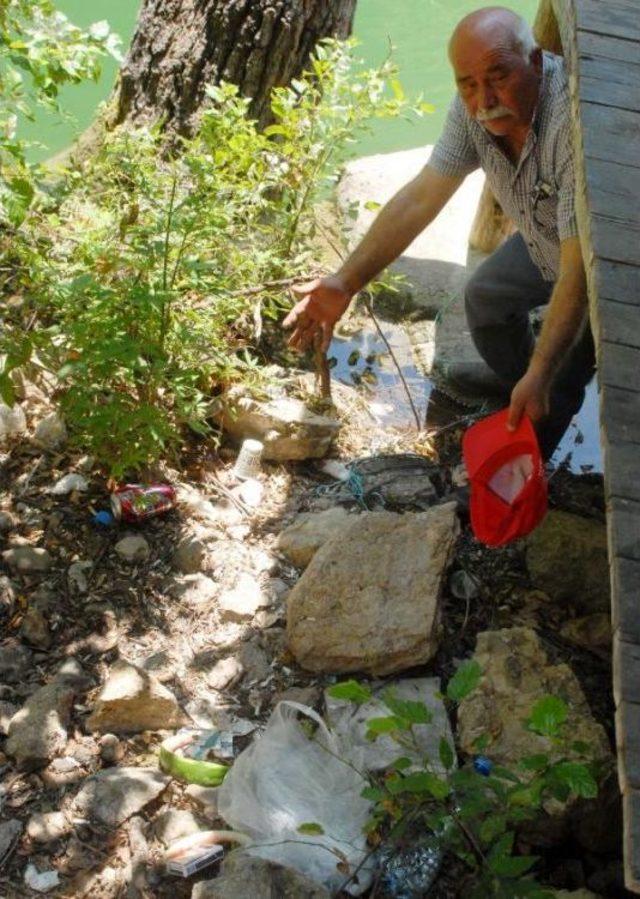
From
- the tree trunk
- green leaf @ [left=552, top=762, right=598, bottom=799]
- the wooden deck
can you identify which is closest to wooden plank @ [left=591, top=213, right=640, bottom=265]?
the wooden deck

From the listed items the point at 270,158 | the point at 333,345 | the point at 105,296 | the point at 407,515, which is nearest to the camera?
the point at 105,296

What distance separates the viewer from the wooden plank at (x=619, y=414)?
6.65 ft

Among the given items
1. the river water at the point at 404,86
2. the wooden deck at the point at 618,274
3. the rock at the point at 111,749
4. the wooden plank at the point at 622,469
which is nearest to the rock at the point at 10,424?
the rock at the point at 111,749

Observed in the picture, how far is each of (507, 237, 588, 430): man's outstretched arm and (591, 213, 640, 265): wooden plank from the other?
1.98 ft

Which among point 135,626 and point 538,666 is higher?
point 538,666

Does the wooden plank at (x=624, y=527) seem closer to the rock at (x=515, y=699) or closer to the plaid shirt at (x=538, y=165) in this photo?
the rock at (x=515, y=699)

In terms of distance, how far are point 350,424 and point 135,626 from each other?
1528 mm

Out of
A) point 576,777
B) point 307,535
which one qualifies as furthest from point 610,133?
point 307,535

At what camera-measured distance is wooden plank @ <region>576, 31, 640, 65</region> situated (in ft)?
9.45

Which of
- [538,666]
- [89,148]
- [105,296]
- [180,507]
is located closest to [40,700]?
[180,507]

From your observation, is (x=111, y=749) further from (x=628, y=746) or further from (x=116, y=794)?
(x=628, y=746)

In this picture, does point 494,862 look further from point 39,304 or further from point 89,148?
point 89,148

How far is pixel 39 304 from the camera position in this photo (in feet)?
11.7

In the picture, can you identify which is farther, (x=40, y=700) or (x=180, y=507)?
(x=180, y=507)
